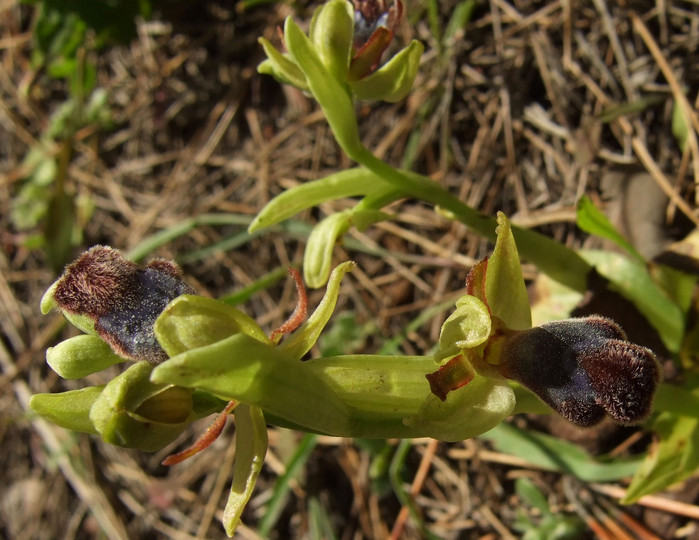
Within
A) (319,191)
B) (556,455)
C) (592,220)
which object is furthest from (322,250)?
(556,455)

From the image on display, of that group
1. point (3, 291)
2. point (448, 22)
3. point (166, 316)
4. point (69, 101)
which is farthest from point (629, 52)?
point (3, 291)

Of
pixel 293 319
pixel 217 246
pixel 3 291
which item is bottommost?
pixel 3 291

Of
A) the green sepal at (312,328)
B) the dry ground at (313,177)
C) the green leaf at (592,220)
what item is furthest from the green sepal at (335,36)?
the dry ground at (313,177)

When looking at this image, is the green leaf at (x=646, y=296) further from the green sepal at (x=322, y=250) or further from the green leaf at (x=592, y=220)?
the green sepal at (x=322, y=250)

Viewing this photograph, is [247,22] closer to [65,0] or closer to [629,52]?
[65,0]

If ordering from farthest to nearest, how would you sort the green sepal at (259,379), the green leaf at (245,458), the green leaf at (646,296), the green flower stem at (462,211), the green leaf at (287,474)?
1. the green leaf at (287,474)
2. the green leaf at (646,296)
3. the green flower stem at (462,211)
4. the green leaf at (245,458)
5. the green sepal at (259,379)
